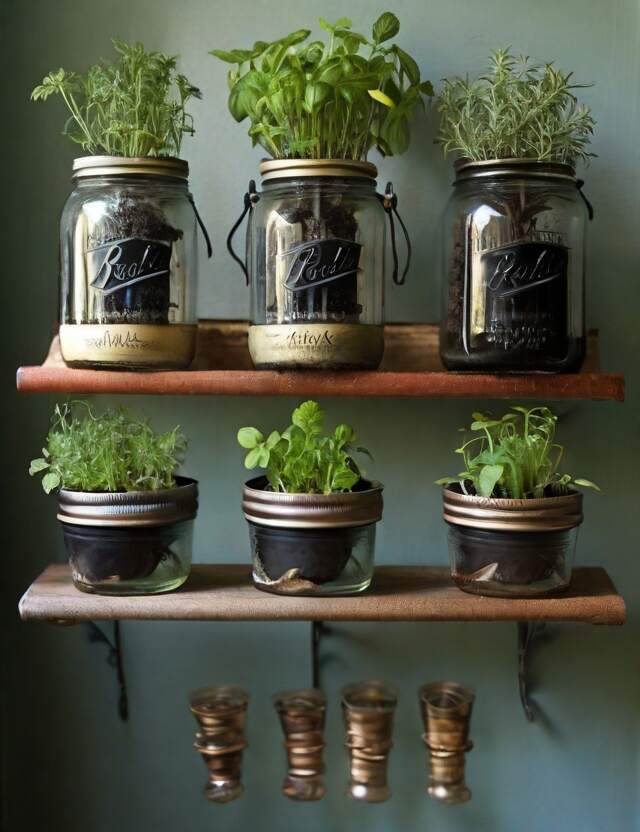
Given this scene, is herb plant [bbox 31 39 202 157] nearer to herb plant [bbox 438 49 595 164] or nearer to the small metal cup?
herb plant [bbox 438 49 595 164]

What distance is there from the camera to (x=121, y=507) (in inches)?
46.8

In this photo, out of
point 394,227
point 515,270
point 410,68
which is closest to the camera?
point 515,270

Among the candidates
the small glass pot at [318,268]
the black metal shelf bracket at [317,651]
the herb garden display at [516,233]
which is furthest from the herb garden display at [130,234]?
the black metal shelf bracket at [317,651]

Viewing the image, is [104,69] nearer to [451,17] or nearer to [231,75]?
[231,75]

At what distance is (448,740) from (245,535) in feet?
1.29

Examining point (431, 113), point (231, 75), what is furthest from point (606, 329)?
point (231, 75)

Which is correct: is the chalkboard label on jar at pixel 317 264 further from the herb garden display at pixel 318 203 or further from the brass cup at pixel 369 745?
the brass cup at pixel 369 745

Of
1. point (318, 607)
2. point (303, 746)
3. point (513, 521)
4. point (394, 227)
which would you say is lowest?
point (303, 746)

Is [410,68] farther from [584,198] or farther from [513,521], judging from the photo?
[513,521]

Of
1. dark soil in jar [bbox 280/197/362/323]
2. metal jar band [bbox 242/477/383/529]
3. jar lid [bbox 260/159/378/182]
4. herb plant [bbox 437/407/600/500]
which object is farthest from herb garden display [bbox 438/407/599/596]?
jar lid [bbox 260/159/378/182]

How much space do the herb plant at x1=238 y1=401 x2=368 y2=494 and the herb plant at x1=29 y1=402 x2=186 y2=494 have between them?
0.37ft

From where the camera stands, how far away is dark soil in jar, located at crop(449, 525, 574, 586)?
3.89 ft

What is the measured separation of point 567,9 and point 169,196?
61cm

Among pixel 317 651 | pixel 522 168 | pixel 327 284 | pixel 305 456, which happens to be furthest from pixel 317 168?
pixel 317 651
